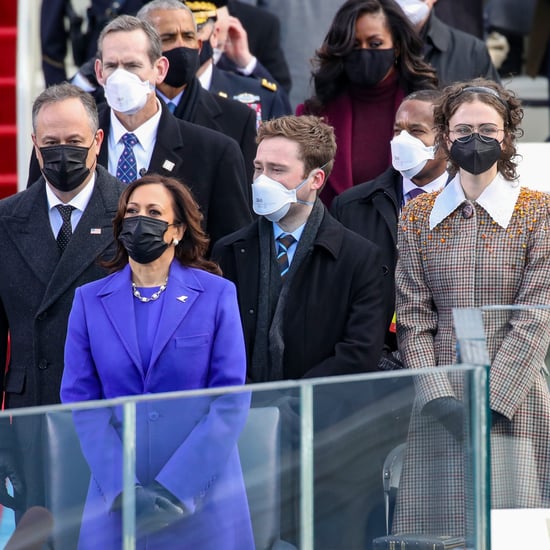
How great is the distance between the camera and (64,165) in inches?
251

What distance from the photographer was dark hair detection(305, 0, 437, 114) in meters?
7.65

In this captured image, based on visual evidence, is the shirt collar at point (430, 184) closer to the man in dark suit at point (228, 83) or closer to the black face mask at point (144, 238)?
the man in dark suit at point (228, 83)

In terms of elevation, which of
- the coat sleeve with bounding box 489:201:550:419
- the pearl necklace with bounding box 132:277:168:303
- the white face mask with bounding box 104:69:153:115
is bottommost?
the coat sleeve with bounding box 489:201:550:419

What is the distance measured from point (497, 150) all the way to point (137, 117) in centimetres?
184

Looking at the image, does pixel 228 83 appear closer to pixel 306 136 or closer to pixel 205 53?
pixel 205 53

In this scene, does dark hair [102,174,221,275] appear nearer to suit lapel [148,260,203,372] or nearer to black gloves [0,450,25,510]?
suit lapel [148,260,203,372]

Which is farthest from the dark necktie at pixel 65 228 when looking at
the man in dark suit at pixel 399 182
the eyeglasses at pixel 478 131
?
the eyeglasses at pixel 478 131

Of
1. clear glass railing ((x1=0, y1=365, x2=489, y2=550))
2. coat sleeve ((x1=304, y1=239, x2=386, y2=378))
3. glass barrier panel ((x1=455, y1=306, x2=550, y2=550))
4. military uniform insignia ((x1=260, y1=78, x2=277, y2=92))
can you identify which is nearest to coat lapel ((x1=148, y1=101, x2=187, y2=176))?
coat sleeve ((x1=304, y1=239, x2=386, y2=378))

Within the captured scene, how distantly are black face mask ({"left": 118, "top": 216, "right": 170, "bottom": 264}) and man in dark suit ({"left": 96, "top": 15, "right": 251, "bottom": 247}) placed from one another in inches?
46.7

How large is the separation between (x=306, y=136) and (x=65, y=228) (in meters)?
1.06

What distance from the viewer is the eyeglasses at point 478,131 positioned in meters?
6.10

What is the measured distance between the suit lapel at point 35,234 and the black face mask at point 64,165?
0.13 meters

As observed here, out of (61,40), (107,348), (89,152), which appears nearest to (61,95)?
(89,152)

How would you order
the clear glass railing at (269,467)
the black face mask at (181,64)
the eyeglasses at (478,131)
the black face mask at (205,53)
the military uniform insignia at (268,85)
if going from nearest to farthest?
the clear glass railing at (269,467) → the eyeglasses at (478,131) → the black face mask at (181,64) → the black face mask at (205,53) → the military uniform insignia at (268,85)
